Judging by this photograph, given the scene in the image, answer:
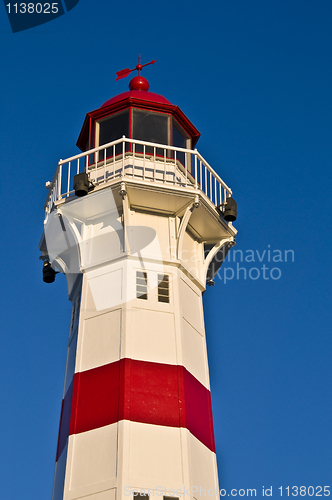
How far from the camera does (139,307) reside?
68.8 ft

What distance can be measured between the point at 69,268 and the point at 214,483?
8.18m

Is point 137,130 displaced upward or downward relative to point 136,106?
→ downward

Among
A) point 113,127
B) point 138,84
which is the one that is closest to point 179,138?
point 113,127

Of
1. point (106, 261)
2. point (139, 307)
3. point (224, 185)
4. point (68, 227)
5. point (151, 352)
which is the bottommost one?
point (151, 352)

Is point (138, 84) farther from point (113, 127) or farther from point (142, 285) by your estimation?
point (142, 285)

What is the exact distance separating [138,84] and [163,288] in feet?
29.8

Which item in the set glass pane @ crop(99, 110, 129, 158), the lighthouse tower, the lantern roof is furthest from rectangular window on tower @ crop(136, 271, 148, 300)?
the lantern roof

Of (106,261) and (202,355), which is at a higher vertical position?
(106,261)

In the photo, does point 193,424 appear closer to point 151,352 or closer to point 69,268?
point 151,352

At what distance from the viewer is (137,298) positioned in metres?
21.2

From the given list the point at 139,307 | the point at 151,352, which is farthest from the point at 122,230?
the point at 151,352

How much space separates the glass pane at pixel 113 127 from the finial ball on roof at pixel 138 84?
2.29m

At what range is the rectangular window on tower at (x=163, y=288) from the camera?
2152cm

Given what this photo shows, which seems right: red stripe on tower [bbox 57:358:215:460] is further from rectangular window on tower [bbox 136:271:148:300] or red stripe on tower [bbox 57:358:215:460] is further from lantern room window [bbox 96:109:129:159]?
lantern room window [bbox 96:109:129:159]
